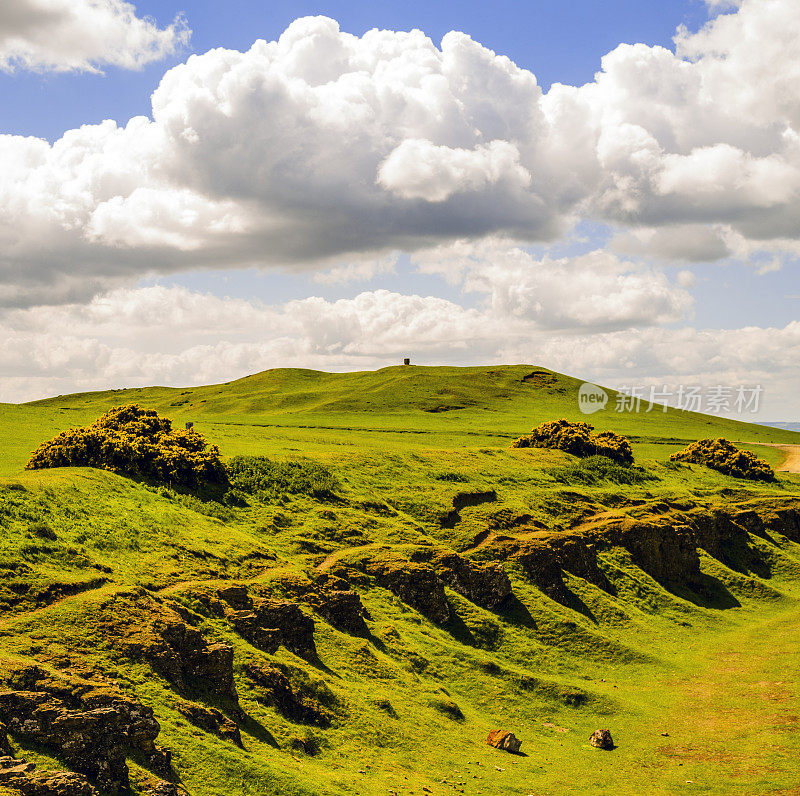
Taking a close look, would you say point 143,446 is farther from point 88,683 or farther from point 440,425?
point 440,425

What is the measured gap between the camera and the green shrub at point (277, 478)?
153 ft

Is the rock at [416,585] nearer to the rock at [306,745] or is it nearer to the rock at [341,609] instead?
the rock at [341,609]

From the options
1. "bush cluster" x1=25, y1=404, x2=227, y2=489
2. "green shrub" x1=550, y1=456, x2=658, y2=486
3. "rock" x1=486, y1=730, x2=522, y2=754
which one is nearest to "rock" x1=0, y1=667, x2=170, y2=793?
"rock" x1=486, y1=730, x2=522, y2=754

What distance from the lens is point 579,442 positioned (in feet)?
248

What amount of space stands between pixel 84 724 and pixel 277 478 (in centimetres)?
2869

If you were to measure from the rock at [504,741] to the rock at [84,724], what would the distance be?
1342 cm

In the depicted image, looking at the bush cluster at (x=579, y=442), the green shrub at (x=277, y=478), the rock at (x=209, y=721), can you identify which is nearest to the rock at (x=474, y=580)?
the green shrub at (x=277, y=478)

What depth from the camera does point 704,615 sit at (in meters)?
49.2

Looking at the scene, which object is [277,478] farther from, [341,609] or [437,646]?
[437,646]

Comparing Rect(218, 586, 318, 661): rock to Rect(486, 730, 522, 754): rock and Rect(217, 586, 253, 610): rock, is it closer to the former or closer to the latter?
Rect(217, 586, 253, 610): rock

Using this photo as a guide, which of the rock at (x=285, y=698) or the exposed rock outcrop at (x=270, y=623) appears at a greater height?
the exposed rock outcrop at (x=270, y=623)

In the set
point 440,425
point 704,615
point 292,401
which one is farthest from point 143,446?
point 292,401

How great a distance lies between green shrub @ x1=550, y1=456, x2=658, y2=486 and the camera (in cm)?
6581

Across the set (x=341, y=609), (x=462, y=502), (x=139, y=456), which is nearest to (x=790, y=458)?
(x=462, y=502)
